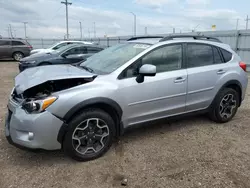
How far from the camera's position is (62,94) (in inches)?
104

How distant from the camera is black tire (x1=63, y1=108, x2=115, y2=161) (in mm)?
2725

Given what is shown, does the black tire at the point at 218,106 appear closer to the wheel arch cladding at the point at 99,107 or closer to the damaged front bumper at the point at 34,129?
the wheel arch cladding at the point at 99,107

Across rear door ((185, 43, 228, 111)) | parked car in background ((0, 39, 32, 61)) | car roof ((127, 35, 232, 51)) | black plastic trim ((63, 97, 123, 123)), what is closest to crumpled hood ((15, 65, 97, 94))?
black plastic trim ((63, 97, 123, 123))

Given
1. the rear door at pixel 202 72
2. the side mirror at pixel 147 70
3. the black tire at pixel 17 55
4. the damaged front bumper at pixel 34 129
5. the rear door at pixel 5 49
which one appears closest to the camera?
the damaged front bumper at pixel 34 129

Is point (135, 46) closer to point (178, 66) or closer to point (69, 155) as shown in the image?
point (178, 66)

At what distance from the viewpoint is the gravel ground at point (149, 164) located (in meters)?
2.55

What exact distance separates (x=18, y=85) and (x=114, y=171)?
167 centimetres

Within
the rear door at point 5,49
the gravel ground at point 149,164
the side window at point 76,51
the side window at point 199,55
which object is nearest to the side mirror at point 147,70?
the side window at point 199,55

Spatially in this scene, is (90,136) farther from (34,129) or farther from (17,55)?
(17,55)

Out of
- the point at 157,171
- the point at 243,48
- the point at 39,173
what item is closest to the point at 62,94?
the point at 39,173

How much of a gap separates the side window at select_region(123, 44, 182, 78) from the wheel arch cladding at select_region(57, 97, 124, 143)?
1.61 feet

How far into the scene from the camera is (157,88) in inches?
129

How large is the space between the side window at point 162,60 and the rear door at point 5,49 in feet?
50.4

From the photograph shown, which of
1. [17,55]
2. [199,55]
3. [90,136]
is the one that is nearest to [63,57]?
[199,55]
